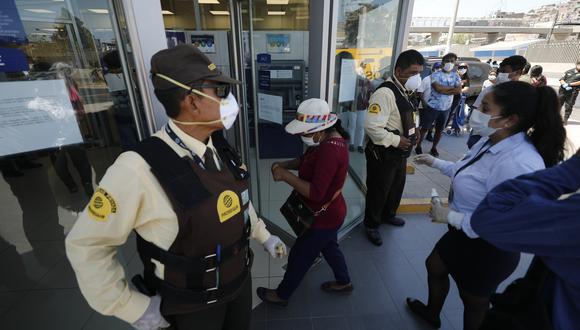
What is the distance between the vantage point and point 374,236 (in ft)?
9.90

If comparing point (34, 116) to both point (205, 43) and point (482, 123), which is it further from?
point (205, 43)

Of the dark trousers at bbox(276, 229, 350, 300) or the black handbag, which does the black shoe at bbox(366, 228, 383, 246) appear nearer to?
the dark trousers at bbox(276, 229, 350, 300)

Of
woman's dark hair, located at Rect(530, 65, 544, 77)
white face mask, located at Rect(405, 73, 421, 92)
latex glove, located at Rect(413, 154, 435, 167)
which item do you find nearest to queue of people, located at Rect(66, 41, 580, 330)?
latex glove, located at Rect(413, 154, 435, 167)

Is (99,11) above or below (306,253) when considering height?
above

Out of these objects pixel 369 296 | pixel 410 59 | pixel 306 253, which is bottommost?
pixel 369 296

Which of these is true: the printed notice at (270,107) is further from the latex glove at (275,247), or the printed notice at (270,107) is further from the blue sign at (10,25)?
the blue sign at (10,25)

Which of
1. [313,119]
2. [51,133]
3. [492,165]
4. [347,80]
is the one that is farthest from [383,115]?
[51,133]

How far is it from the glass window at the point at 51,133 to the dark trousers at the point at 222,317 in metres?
1.02

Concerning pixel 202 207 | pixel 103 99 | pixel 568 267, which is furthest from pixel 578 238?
pixel 103 99

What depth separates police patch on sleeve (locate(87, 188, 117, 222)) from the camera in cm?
90

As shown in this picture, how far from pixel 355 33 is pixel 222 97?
2.13 meters

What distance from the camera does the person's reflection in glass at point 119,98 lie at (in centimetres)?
144

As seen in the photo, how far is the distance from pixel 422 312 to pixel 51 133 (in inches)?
107

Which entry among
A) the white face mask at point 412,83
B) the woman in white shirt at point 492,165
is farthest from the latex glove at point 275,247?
the white face mask at point 412,83
